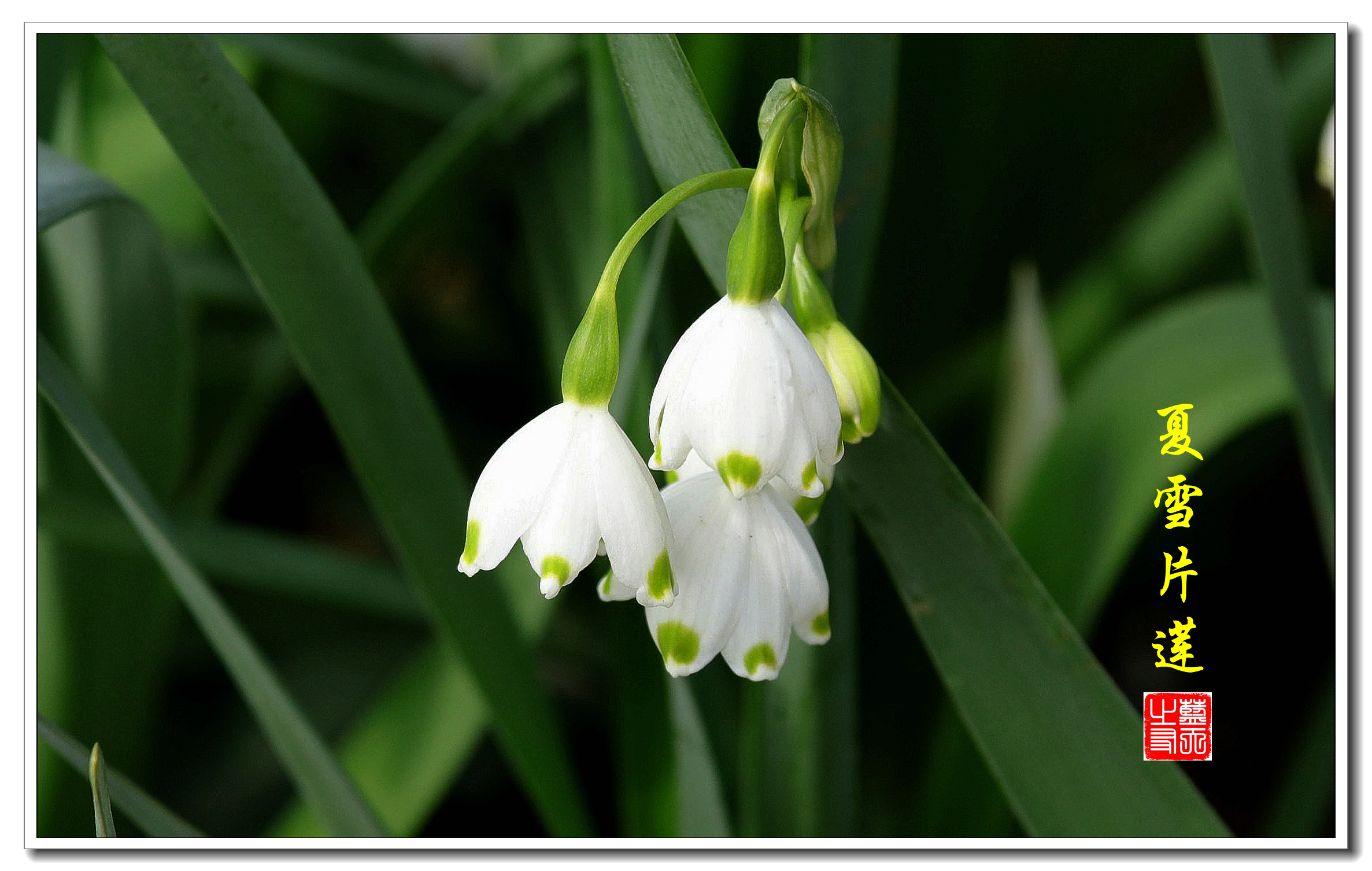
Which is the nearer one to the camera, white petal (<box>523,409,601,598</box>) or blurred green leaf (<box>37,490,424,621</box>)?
white petal (<box>523,409,601,598</box>)

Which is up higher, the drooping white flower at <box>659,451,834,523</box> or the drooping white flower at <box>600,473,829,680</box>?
the drooping white flower at <box>659,451,834,523</box>

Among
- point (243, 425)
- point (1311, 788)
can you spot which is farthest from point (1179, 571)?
point (243, 425)

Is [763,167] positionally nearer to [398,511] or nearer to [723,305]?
[723,305]

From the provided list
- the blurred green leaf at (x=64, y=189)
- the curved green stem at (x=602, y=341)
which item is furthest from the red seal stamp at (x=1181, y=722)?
the blurred green leaf at (x=64, y=189)

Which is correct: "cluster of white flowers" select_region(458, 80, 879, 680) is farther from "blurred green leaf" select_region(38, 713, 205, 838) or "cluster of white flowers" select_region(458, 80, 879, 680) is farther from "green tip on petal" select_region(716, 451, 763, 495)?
"blurred green leaf" select_region(38, 713, 205, 838)

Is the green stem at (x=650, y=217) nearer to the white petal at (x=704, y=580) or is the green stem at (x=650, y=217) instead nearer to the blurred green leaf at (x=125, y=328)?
the white petal at (x=704, y=580)

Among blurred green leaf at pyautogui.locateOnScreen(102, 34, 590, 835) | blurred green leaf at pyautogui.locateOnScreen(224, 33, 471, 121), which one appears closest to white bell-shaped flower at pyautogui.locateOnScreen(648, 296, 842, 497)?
blurred green leaf at pyautogui.locateOnScreen(102, 34, 590, 835)
